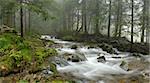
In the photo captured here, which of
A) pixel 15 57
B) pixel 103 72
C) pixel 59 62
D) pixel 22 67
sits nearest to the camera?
pixel 22 67

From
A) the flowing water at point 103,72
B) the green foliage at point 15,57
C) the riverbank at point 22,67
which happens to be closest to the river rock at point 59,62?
the flowing water at point 103,72

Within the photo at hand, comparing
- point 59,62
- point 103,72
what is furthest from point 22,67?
point 103,72

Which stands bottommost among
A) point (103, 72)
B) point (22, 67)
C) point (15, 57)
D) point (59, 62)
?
point (103, 72)

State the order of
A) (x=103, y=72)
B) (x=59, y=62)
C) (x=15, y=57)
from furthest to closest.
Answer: (x=59, y=62) < (x=103, y=72) < (x=15, y=57)

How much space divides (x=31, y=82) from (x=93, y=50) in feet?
37.2

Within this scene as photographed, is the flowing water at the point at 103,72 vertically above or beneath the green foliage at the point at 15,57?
beneath

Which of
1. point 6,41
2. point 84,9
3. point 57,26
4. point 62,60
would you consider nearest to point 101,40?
point 84,9

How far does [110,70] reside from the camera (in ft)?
40.5

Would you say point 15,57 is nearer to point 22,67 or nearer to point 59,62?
point 22,67

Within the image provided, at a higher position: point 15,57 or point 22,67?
point 15,57

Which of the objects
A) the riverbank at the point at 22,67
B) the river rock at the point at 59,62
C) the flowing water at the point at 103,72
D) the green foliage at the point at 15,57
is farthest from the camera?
the river rock at the point at 59,62

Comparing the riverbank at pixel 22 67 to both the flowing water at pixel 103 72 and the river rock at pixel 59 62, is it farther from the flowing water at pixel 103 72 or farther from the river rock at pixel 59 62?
the flowing water at pixel 103 72

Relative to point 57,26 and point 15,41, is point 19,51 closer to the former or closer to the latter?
point 15,41

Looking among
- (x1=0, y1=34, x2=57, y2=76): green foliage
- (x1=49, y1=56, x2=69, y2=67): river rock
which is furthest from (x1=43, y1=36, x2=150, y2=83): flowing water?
(x1=0, y1=34, x2=57, y2=76): green foliage
